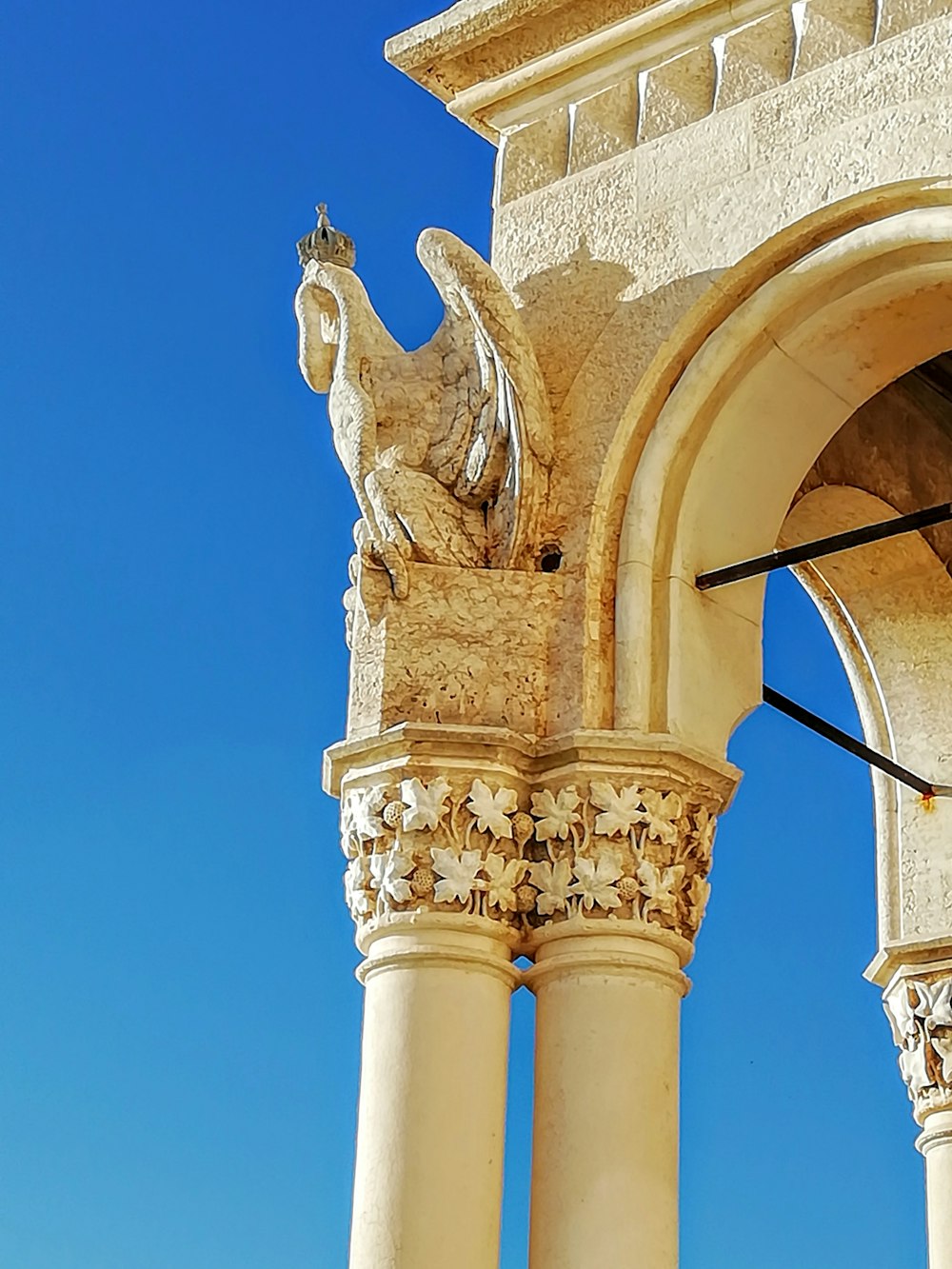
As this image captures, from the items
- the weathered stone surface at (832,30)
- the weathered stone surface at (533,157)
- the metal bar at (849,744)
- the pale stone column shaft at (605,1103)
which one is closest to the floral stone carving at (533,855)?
the pale stone column shaft at (605,1103)

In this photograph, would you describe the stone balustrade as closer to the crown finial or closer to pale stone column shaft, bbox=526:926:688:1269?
the crown finial

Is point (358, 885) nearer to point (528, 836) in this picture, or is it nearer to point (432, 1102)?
point (528, 836)

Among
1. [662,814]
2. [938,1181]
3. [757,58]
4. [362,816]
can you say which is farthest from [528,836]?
[938,1181]

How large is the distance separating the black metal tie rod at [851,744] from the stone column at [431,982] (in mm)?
→ 1669

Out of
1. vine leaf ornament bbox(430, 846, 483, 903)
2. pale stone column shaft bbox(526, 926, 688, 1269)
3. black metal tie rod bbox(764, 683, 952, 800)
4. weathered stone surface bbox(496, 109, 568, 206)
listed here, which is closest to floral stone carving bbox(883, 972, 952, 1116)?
black metal tie rod bbox(764, 683, 952, 800)

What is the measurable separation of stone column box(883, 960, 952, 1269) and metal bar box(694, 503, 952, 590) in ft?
8.07

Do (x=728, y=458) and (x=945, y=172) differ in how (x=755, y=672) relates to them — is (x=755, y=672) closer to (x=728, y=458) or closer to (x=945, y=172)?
(x=728, y=458)

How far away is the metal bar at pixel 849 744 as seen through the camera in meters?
9.36

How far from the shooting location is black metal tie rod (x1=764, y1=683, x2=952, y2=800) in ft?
30.7

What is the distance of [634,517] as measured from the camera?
27.3 ft

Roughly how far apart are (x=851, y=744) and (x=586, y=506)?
6.10 feet

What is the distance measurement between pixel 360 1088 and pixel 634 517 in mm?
2070

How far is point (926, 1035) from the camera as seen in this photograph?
10.2m

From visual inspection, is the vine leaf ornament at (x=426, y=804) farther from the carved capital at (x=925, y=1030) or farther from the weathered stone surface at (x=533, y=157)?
the carved capital at (x=925, y=1030)
